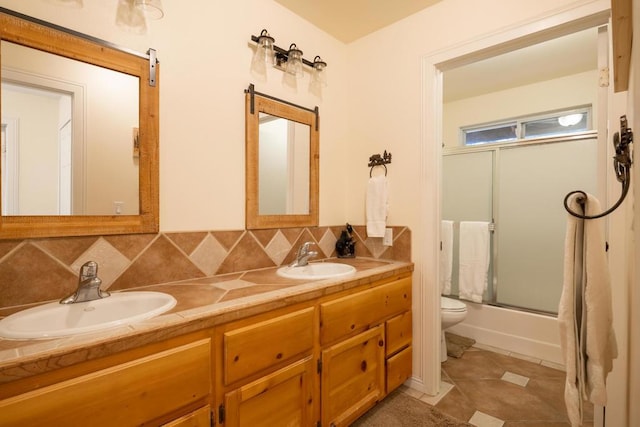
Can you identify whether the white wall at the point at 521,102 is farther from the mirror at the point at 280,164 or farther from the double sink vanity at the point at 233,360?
the double sink vanity at the point at 233,360

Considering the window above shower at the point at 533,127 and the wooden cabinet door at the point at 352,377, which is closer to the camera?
the wooden cabinet door at the point at 352,377

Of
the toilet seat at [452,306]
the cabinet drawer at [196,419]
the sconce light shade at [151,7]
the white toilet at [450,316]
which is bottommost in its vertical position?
the white toilet at [450,316]

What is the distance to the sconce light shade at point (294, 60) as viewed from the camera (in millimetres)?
1953

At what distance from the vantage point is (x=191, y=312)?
1016 mm

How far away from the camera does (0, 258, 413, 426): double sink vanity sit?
2.45 feet

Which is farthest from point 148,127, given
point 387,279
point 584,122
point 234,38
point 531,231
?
point 584,122

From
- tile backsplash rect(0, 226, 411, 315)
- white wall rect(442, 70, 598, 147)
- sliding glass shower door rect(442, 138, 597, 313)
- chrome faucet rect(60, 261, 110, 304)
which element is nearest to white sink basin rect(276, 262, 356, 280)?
tile backsplash rect(0, 226, 411, 315)

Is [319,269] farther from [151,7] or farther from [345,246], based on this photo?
[151,7]

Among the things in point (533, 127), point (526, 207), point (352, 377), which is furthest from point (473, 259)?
point (352, 377)

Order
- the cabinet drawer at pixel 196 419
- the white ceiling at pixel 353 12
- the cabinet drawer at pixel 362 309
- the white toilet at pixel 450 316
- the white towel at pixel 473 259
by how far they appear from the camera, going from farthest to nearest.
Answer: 1. the white towel at pixel 473 259
2. the white toilet at pixel 450 316
3. the white ceiling at pixel 353 12
4. the cabinet drawer at pixel 362 309
5. the cabinet drawer at pixel 196 419

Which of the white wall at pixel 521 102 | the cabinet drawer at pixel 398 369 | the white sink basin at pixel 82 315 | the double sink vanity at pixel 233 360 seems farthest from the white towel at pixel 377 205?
the white wall at pixel 521 102

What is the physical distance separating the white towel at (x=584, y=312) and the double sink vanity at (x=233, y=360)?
90 centimetres

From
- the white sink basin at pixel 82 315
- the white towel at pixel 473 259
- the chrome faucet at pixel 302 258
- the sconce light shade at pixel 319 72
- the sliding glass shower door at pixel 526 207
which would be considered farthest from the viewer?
the white towel at pixel 473 259

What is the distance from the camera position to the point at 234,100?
173 centimetres
